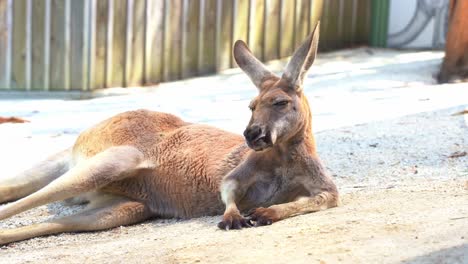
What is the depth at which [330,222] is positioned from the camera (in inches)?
194

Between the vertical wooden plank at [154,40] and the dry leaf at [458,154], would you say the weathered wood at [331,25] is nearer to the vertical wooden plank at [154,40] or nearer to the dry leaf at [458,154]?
the vertical wooden plank at [154,40]

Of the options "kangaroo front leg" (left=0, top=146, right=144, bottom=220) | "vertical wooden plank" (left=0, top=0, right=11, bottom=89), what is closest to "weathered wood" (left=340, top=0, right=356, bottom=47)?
"vertical wooden plank" (left=0, top=0, right=11, bottom=89)

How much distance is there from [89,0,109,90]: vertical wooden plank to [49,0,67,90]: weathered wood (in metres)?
0.28

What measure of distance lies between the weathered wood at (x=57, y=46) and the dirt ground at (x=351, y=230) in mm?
3737

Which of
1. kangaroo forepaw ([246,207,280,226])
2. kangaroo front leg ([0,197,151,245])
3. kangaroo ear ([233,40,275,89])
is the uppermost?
kangaroo ear ([233,40,275,89])

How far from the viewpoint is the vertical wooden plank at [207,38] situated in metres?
10.7

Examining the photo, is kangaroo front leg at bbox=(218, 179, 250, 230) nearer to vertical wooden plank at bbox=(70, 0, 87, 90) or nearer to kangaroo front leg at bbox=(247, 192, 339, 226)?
kangaroo front leg at bbox=(247, 192, 339, 226)

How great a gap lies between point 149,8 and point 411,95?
2.86 meters

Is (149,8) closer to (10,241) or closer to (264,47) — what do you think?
(264,47)

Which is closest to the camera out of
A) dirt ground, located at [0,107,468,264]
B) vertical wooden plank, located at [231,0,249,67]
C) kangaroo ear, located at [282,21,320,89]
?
dirt ground, located at [0,107,468,264]

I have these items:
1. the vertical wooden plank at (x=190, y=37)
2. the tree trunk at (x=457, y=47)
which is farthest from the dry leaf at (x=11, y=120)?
the tree trunk at (x=457, y=47)

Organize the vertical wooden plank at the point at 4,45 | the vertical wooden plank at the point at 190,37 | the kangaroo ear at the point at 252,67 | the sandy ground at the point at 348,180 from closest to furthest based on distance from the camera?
the sandy ground at the point at 348,180, the kangaroo ear at the point at 252,67, the vertical wooden plank at the point at 4,45, the vertical wooden plank at the point at 190,37

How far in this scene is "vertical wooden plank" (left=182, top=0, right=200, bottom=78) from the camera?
10602mm

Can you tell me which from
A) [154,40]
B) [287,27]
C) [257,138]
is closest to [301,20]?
[287,27]
